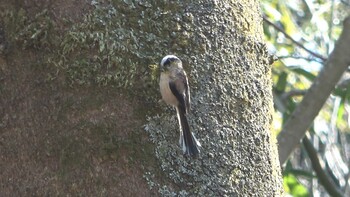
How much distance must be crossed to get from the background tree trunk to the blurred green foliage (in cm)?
154

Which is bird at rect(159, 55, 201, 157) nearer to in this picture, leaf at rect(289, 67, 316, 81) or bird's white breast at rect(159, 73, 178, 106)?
bird's white breast at rect(159, 73, 178, 106)

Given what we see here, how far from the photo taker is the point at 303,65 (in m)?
3.53

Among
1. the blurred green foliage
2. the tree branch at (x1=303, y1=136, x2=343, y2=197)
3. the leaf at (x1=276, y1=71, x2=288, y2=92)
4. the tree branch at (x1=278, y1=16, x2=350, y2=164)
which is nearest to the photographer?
the tree branch at (x1=278, y1=16, x2=350, y2=164)

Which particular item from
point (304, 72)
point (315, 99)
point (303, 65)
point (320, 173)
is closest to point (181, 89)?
point (315, 99)

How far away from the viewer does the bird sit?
1181 mm

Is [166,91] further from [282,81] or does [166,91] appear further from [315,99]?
[282,81]

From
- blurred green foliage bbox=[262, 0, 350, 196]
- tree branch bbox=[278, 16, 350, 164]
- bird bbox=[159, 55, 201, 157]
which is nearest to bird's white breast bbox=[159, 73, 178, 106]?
bird bbox=[159, 55, 201, 157]

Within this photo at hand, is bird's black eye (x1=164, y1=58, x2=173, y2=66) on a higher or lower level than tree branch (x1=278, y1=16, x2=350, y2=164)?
higher

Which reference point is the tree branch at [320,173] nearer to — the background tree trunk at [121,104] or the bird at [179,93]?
the background tree trunk at [121,104]

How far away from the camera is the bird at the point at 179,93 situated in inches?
46.5

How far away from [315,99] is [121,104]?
1.43 m

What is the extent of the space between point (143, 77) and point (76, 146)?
16 cm

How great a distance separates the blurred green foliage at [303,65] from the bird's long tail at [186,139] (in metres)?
1.63

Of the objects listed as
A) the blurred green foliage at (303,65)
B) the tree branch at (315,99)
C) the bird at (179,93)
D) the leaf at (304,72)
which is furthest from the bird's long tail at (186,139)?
the leaf at (304,72)
